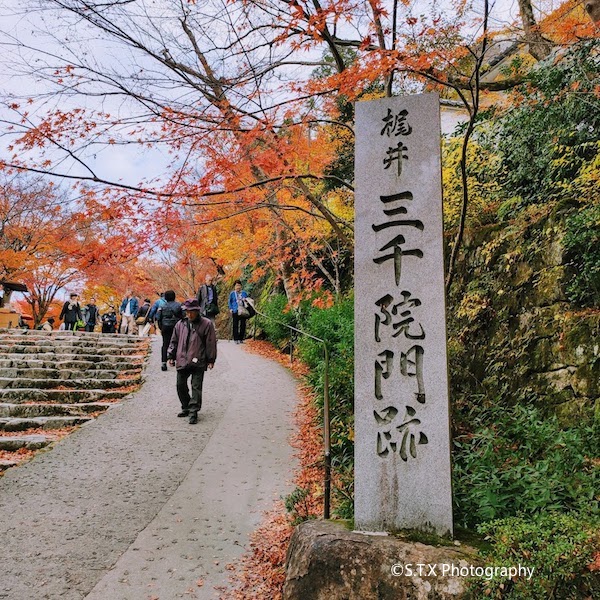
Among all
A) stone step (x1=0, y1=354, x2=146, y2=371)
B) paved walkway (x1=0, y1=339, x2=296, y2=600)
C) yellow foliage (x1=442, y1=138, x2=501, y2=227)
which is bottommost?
paved walkway (x1=0, y1=339, x2=296, y2=600)

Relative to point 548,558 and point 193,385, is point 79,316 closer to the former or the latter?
point 193,385

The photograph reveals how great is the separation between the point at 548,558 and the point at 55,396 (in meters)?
8.49

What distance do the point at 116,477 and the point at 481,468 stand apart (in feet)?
13.4

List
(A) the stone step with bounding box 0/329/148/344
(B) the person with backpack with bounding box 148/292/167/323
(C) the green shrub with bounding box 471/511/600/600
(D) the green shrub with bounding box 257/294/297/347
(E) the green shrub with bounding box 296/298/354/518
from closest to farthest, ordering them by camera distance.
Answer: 1. (C) the green shrub with bounding box 471/511/600/600
2. (E) the green shrub with bounding box 296/298/354/518
3. (A) the stone step with bounding box 0/329/148/344
4. (B) the person with backpack with bounding box 148/292/167/323
5. (D) the green shrub with bounding box 257/294/297/347

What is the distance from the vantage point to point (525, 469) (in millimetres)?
3922

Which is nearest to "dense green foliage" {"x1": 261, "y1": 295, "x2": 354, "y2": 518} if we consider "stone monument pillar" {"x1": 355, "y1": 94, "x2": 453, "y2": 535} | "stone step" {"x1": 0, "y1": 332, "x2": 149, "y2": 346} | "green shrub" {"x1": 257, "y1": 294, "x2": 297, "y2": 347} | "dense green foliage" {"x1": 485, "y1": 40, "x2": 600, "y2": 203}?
"green shrub" {"x1": 257, "y1": 294, "x2": 297, "y2": 347}

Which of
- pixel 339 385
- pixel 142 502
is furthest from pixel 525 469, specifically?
pixel 142 502

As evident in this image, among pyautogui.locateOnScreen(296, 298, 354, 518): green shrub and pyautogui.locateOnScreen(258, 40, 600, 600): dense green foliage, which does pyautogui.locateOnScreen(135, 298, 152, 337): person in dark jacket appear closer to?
pyautogui.locateOnScreen(296, 298, 354, 518): green shrub

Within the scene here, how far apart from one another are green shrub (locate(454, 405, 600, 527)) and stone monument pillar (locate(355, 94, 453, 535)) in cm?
56

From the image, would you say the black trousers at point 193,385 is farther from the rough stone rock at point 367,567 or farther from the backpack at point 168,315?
the rough stone rock at point 367,567

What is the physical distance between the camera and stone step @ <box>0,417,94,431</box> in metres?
7.35

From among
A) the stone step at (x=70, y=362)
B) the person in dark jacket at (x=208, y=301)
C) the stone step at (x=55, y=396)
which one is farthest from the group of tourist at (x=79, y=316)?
the stone step at (x=55, y=396)

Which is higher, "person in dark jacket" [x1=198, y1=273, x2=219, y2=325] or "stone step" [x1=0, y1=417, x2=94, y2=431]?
"person in dark jacket" [x1=198, y1=273, x2=219, y2=325]

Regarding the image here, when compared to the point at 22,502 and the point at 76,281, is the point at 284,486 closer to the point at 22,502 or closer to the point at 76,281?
the point at 22,502
